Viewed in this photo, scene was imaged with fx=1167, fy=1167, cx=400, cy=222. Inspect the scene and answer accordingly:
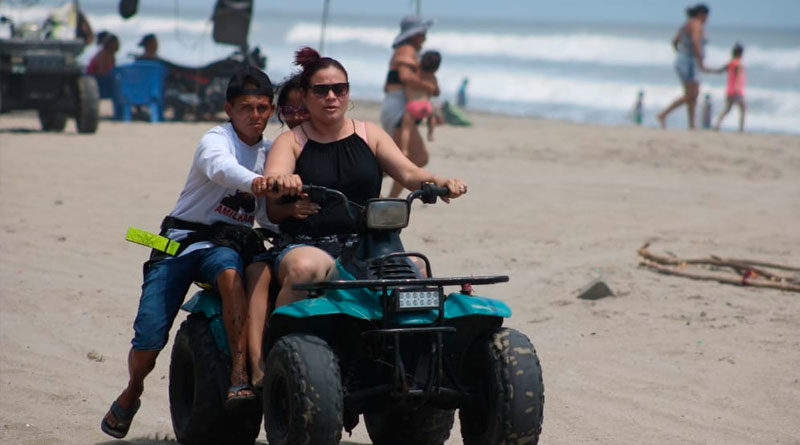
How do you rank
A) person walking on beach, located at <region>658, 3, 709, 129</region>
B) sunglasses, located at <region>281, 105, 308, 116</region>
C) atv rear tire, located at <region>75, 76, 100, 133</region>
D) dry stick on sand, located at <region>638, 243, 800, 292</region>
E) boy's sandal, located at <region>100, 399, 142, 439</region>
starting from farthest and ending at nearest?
person walking on beach, located at <region>658, 3, 709, 129</region>
atv rear tire, located at <region>75, 76, 100, 133</region>
dry stick on sand, located at <region>638, 243, 800, 292</region>
boy's sandal, located at <region>100, 399, 142, 439</region>
sunglasses, located at <region>281, 105, 308, 116</region>

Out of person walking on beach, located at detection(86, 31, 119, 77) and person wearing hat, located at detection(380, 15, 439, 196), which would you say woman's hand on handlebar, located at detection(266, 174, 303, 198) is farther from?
person walking on beach, located at detection(86, 31, 119, 77)

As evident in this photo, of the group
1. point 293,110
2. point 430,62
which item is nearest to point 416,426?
point 293,110

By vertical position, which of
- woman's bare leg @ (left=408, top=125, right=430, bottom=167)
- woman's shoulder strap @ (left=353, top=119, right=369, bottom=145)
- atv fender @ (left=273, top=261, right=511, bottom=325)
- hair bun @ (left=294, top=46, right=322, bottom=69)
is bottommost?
woman's bare leg @ (left=408, top=125, right=430, bottom=167)

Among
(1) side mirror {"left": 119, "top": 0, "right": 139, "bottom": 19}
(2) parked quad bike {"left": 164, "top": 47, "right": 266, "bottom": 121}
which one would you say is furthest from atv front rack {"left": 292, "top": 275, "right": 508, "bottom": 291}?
(1) side mirror {"left": 119, "top": 0, "right": 139, "bottom": 19}

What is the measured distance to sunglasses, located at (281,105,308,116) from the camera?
16.5 feet

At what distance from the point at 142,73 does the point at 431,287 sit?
49.3ft

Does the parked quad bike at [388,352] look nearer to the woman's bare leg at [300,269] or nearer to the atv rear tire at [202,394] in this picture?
the woman's bare leg at [300,269]

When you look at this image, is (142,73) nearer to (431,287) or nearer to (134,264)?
(134,264)

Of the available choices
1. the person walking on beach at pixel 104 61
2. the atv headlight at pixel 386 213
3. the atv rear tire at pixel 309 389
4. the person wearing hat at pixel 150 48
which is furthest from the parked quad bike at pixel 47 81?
the atv rear tire at pixel 309 389

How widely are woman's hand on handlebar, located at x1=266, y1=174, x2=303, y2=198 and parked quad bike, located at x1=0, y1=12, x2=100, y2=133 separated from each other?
1204cm

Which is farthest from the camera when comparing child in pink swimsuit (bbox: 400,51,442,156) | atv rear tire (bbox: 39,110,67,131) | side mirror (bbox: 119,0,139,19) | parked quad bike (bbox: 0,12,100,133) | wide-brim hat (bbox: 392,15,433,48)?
side mirror (bbox: 119,0,139,19)

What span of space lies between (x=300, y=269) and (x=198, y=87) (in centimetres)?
1515

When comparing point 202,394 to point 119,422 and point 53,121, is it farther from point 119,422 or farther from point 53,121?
point 53,121

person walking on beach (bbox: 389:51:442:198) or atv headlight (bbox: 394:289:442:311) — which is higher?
atv headlight (bbox: 394:289:442:311)
